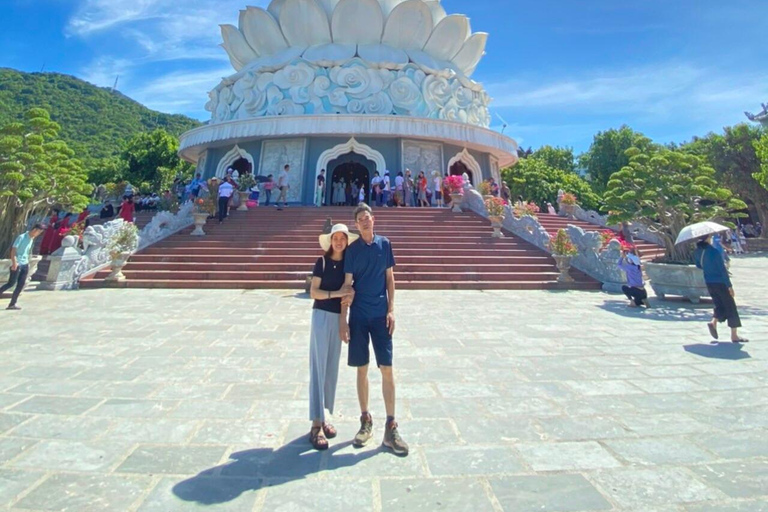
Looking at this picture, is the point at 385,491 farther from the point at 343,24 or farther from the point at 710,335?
the point at 343,24

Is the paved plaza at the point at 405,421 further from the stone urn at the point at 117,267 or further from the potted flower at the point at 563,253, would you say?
the potted flower at the point at 563,253

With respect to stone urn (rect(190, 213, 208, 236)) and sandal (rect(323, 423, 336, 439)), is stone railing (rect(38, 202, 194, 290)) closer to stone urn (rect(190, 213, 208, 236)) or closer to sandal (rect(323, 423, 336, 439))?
stone urn (rect(190, 213, 208, 236))

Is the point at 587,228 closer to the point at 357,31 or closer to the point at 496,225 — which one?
the point at 496,225

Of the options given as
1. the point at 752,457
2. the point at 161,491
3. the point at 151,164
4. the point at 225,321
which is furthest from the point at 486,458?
the point at 151,164

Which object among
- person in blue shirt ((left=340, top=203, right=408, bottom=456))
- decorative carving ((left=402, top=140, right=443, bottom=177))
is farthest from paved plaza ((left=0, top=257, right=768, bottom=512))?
decorative carving ((left=402, top=140, right=443, bottom=177))

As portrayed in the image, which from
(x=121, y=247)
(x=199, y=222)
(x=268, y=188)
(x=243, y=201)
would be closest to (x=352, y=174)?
(x=268, y=188)

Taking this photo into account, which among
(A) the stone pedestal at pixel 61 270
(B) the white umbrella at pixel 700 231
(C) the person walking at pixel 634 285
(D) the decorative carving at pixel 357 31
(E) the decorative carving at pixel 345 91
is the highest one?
(D) the decorative carving at pixel 357 31

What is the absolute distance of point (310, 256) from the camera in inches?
423

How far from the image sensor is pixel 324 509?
196cm

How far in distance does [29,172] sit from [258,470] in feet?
34.6

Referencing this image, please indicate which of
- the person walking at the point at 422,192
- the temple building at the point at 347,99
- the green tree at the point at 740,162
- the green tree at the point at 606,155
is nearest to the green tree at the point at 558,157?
the green tree at the point at 606,155

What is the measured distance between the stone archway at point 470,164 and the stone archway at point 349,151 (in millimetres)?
3219

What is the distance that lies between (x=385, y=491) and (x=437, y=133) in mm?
16854

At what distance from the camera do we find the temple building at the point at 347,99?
1777 centimetres
